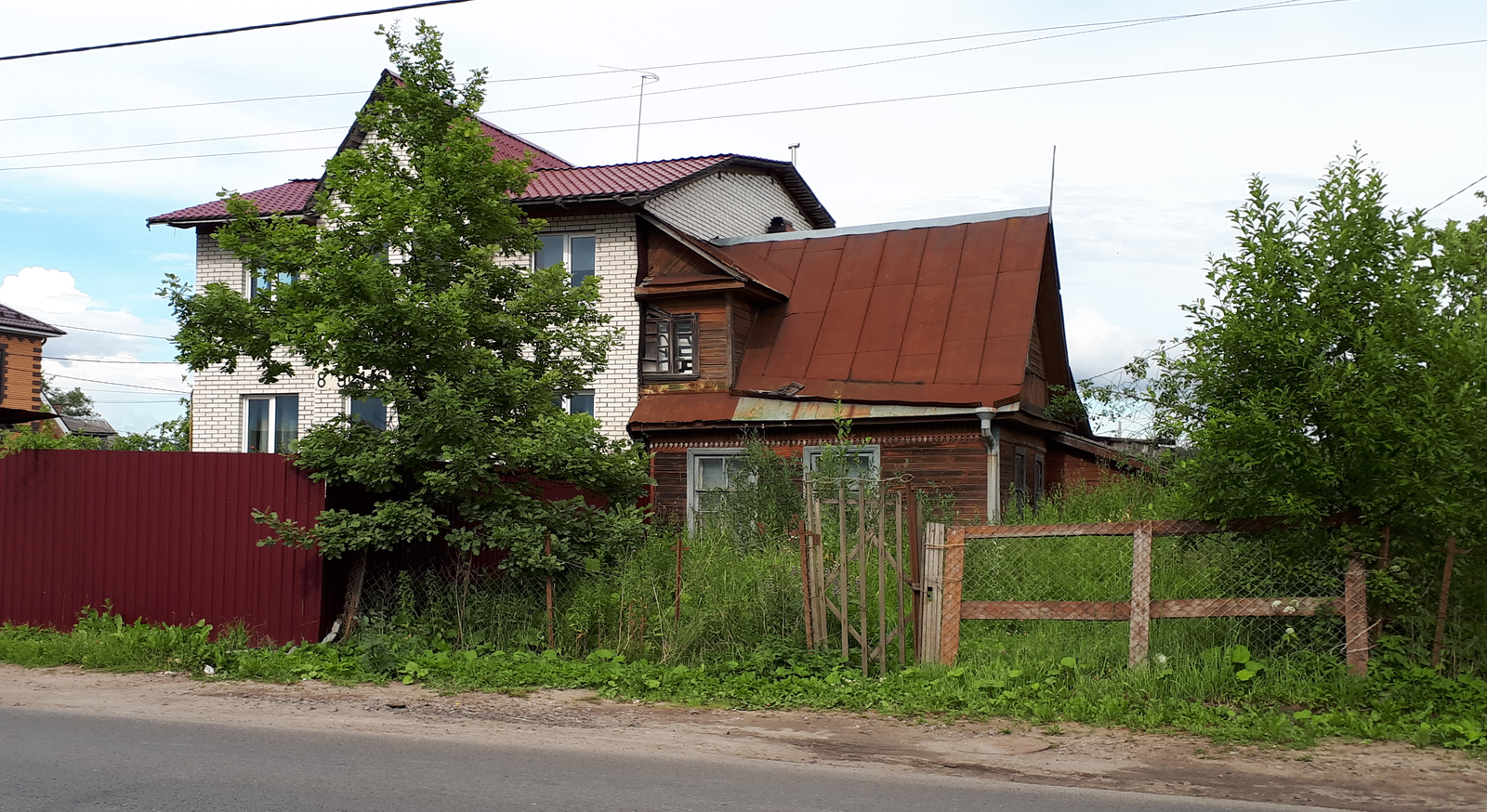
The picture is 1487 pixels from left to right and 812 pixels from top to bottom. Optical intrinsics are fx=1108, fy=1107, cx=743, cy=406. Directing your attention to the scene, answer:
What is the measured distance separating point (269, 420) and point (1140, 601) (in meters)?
18.6

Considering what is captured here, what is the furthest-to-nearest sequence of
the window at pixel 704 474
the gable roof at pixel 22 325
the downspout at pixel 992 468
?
1. the gable roof at pixel 22 325
2. the window at pixel 704 474
3. the downspout at pixel 992 468

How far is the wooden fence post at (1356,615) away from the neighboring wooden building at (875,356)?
332 inches

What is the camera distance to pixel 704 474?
18.6m

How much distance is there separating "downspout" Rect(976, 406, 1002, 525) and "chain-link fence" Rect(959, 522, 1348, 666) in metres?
6.78

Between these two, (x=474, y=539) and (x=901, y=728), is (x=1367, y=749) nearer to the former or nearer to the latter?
(x=901, y=728)

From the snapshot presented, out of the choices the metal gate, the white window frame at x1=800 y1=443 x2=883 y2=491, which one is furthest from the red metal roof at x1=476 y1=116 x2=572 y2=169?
the metal gate

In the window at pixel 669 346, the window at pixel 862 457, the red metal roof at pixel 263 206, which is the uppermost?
the red metal roof at pixel 263 206

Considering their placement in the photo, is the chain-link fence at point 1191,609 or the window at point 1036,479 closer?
the chain-link fence at point 1191,609

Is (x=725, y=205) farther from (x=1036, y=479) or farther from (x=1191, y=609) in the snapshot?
(x=1191, y=609)

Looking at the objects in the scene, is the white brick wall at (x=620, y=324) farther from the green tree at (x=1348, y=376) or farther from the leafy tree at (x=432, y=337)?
the green tree at (x=1348, y=376)

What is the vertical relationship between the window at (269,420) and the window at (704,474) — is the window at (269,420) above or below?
above

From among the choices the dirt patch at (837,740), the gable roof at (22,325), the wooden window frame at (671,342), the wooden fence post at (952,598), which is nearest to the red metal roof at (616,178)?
the wooden window frame at (671,342)

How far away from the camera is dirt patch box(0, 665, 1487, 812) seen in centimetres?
638

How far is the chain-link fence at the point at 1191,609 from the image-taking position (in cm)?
840
